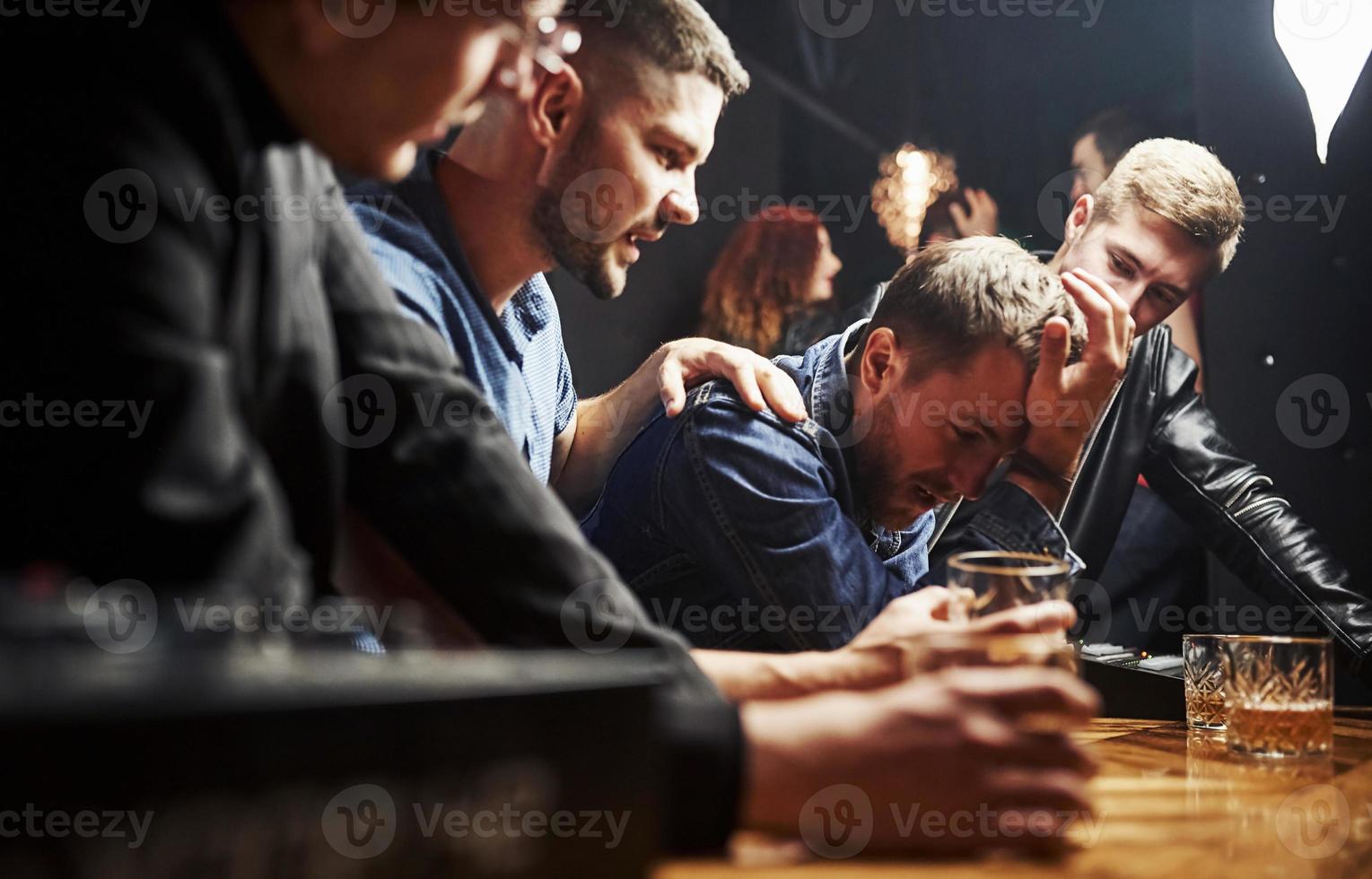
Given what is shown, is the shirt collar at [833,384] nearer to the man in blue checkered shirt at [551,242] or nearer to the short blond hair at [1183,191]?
the man in blue checkered shirt at [551,242]

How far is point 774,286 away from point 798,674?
94 centimetres

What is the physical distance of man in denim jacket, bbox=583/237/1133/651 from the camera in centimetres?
164

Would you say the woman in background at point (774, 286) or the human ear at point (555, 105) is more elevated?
the human ear at point (555, 105)

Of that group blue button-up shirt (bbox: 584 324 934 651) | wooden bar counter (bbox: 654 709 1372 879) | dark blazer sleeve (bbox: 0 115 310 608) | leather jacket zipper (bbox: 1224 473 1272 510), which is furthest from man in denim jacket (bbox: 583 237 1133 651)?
dark blazer sleeve (bbox: 0 115 310 608)

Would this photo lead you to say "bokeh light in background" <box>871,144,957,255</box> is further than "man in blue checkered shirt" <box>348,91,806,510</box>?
Yes

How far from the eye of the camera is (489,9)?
81cm

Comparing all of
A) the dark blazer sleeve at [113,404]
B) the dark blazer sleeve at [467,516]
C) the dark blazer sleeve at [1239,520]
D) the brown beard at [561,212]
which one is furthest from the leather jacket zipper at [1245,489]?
the dark blazer sleeve at [113,404]

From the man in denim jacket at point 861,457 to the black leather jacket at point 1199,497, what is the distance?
0.35ft

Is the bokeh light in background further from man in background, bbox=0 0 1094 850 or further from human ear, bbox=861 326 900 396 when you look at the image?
man in background, bbox=0 0 1094 850

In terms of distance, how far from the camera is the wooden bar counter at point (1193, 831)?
0.65 metres

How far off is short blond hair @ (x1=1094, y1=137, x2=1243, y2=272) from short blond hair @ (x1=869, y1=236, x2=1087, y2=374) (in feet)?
0.76

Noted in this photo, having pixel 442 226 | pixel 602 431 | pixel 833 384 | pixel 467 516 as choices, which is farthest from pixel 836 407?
pixel 467 516

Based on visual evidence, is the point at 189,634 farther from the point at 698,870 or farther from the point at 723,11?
the point at 723,11

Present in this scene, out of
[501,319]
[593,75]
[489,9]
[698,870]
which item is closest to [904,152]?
[593,75]
